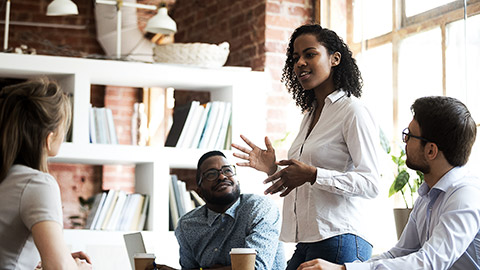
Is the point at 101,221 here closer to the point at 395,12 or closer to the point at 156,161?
the point at 156,161

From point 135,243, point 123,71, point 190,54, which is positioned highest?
point 190,54

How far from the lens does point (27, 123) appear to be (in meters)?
1.74

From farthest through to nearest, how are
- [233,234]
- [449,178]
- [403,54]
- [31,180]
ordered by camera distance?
1. [403,54]
2. [233,234]
3. [449,178]
4. [31,180]

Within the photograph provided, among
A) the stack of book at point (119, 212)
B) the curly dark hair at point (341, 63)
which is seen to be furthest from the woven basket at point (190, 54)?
the curly dark hair at point (341, 63)

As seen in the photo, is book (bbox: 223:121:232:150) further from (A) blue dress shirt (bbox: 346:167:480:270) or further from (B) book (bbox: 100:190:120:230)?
(A) blue dress shirt (bbox: 346:167:480:270)

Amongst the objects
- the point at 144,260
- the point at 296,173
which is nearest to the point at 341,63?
the point at 296,173

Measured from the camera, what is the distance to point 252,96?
4.07 m

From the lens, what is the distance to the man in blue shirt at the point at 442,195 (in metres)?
1.75

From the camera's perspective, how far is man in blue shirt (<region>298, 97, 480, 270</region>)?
5.74 feet

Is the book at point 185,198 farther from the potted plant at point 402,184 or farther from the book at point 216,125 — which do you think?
the potted plant at point 402,184

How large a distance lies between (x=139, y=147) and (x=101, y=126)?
242mm

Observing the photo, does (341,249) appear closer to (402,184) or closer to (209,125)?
(402,184)

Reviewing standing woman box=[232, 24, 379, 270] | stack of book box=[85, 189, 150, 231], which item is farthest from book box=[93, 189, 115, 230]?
standing woman box=[232, 24, 379, 270]

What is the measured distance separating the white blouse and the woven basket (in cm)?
179
